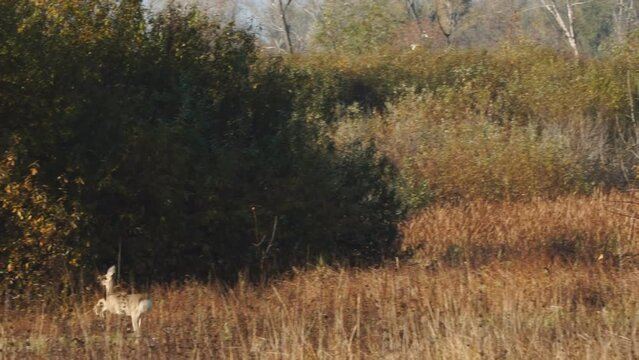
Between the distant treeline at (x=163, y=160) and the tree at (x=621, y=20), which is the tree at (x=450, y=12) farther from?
the distant treeline at (x=163, y=160)

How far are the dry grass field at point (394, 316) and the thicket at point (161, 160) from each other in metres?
0.80

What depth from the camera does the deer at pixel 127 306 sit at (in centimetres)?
929

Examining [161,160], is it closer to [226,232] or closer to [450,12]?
[226,232]

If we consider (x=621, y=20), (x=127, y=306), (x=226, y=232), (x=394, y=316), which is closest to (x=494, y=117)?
(x=226, y=232)

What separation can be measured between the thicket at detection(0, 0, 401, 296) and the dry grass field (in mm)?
799

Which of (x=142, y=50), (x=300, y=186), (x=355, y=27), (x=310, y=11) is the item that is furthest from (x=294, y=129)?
(x=310, y=11)

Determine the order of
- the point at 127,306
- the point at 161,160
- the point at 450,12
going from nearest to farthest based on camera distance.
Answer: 1. the point at 127,306
2. the point at 161,160
3. the point at 450,12

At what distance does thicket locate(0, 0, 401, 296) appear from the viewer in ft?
38.1

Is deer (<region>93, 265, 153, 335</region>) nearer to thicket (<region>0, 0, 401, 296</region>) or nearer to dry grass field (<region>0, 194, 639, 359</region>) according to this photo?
dry grass field (<region>0, 194, 639, 359</region>)

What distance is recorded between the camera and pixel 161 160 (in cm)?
1227

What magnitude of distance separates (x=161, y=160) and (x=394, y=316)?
14.9 feet

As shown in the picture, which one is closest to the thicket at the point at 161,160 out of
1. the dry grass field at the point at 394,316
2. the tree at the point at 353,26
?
the dry grass field at the point at 394,316

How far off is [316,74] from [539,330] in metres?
22.1

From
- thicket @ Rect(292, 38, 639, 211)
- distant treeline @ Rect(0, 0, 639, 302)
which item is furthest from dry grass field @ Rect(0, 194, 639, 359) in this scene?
thicket @ Rect(292, 38, 639, 211)
